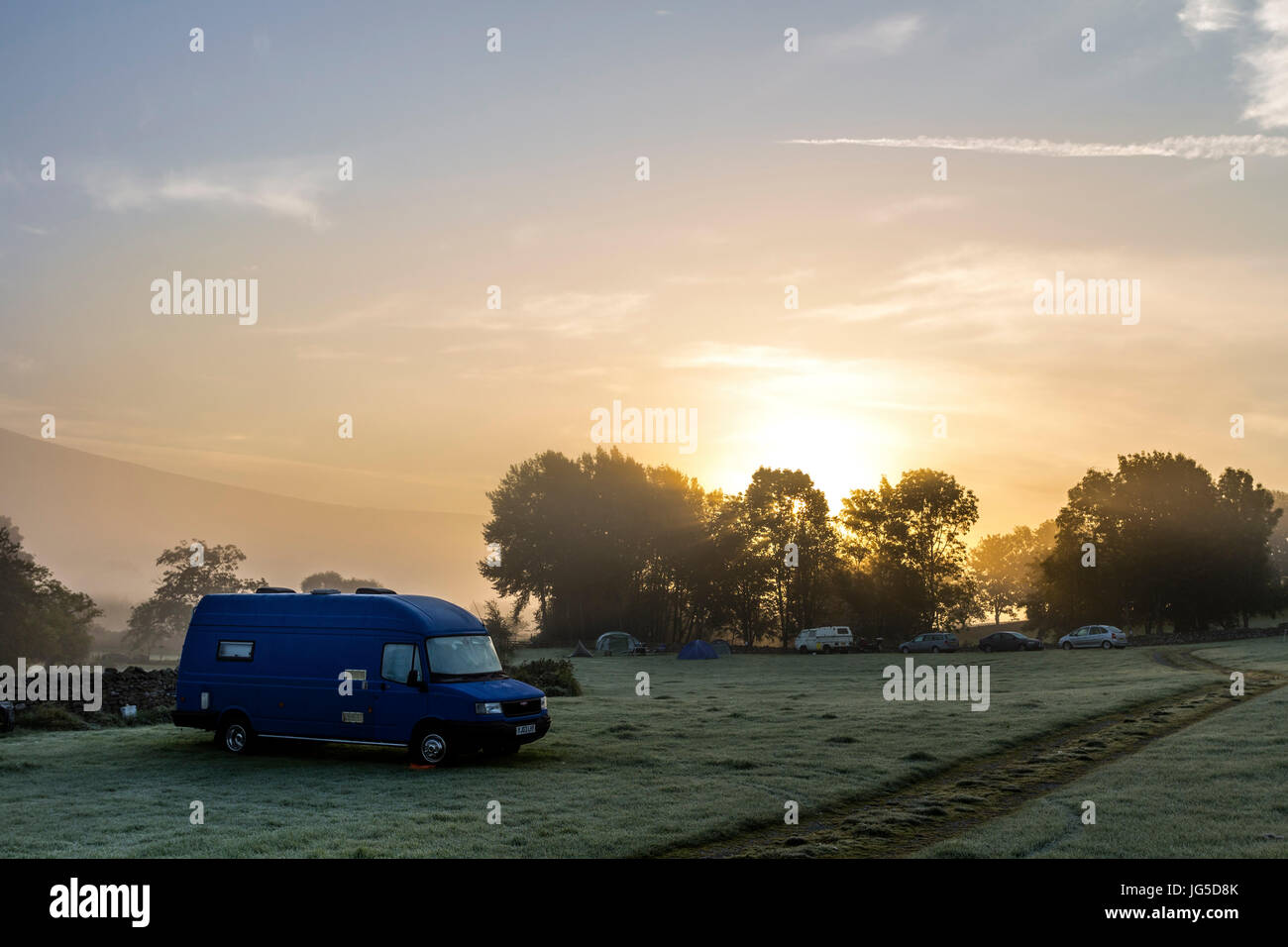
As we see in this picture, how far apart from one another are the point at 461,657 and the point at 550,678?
61.8ft

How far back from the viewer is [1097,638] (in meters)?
61.0

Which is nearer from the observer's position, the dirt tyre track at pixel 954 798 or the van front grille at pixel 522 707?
the dirt tyre track at pixel 954 798

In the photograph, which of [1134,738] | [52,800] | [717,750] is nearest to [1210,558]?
[1134,738]

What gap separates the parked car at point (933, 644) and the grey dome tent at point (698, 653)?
13760 millimetres

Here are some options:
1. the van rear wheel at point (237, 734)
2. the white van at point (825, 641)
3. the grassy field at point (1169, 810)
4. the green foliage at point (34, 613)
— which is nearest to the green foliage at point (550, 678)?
the van rear wheel at point (237, 734)

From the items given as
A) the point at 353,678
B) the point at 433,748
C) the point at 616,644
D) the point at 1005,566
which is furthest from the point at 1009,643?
the point at 1005,566

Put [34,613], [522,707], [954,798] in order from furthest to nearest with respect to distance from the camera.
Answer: [34,613], [522,707], [954,798]

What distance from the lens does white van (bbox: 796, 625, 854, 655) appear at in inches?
2798

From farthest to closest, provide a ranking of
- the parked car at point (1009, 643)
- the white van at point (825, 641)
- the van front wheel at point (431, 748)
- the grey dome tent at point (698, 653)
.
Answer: the white van at point (825, 641)
the grey dome tent at point (698, 653)
the parked car at point (1009, 643)
the van front wheel at point (431, 748)

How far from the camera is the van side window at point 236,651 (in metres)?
20.8

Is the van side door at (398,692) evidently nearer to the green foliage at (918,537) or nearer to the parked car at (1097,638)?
the parked car at (1097,638)

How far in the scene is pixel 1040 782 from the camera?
1636 cm

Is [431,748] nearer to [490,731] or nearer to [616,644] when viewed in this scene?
[490,731]
